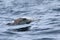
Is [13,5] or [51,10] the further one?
[13,5]

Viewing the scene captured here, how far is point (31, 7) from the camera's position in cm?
1571

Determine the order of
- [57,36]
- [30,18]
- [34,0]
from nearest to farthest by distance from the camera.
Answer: [57,36]
[30,18]
[34,0]

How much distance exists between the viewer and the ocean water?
10242 millimetres

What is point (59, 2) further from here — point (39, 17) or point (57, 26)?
point (57, 26)

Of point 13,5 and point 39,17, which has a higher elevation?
point 13,5

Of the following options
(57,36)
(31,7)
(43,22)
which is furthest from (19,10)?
(57,36)

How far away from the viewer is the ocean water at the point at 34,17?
10242 millimetres

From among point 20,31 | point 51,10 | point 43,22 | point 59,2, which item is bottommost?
point 20,31

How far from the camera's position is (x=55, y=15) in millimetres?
13219

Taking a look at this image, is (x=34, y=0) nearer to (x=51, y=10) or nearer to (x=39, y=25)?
(x=51, y=10)

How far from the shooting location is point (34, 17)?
43.2 ft

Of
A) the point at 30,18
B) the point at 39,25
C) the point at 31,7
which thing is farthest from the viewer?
the point at 31,7

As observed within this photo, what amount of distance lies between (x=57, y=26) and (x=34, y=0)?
6.98m

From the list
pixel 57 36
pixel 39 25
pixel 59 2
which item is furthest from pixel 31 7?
pixel 57 36
